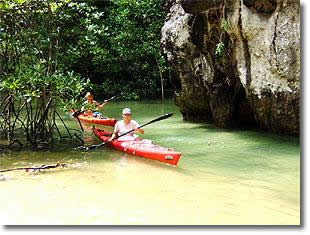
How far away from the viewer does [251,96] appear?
9.87 meters

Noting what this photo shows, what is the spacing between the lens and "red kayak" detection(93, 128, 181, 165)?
6.88 m

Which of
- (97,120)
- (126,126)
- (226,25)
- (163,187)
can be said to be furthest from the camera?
(97,120)

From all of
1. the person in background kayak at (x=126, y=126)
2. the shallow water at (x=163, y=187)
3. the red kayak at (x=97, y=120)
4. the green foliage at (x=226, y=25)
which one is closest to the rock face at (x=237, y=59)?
the green foliage at (x=226, y=25)

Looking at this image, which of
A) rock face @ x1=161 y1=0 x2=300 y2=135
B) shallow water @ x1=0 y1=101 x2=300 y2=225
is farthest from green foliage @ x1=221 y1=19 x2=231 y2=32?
shallow water @ x1=0 y1=101 x2=300 y2=225

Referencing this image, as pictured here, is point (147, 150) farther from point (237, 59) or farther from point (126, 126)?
point (237, 59)

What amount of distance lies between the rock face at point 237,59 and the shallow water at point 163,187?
0.95 meters

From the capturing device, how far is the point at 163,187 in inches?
228

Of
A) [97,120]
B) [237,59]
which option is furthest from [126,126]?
[97,120]

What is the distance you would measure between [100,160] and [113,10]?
1346cm

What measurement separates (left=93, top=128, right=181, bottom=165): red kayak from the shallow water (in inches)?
4.9

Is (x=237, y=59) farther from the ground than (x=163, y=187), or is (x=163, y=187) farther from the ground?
(x=237, y=59)

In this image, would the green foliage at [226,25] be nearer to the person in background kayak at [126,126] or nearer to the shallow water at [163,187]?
the shallow water at [163,187]

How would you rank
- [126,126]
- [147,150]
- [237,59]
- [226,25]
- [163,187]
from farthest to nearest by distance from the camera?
[237,59], [226,25], [126,126], [147,150], [163,187]

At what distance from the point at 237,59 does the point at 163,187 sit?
5197 mm
